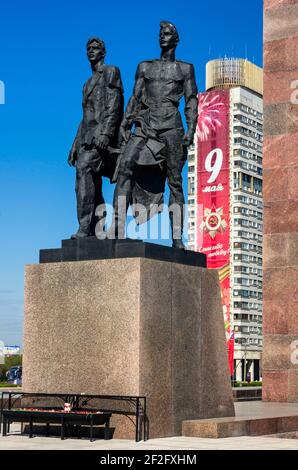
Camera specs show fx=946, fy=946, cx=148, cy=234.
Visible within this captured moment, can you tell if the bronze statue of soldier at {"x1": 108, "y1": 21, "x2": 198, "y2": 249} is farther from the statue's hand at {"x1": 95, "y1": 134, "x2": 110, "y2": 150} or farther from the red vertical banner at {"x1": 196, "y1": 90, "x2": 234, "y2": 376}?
the red vertical banner at {"x1": 196, "y1": 90, "x2": 234, "y2": 376}

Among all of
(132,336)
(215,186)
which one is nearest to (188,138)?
(132,336)

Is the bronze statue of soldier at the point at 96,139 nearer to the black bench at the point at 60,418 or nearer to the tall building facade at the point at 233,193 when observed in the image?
the black bench at the point at 60,418

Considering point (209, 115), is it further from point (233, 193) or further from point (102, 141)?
point (102, 141)

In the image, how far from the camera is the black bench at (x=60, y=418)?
51.2 ft

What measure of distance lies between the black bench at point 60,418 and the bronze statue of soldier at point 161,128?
393 centimetres

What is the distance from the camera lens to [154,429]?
53.9ft

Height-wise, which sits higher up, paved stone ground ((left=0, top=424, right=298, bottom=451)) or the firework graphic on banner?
the firework graphic on banner

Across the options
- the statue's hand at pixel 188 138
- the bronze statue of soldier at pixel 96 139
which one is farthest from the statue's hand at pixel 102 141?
the statue's hand at pixel 188 138

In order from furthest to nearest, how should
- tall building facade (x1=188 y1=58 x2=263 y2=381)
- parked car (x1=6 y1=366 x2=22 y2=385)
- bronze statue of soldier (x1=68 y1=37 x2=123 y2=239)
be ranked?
tall building facade (x1=188 y1=58 x2=263 y2=381)
parked car (x1=6 y1=366 x2=22 y2=385)
bronze statue of soldier (x1=68 y1=37 x2=123 y2=239)

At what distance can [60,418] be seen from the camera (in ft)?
52.9

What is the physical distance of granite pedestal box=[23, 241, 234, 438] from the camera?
1653cm

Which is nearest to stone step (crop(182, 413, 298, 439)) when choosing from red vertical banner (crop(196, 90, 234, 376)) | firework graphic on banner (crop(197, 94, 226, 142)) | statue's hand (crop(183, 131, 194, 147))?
statue's hand (crop(183, 131, 194, 147))

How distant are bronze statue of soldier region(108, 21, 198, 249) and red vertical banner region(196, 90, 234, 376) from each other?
102704mm
